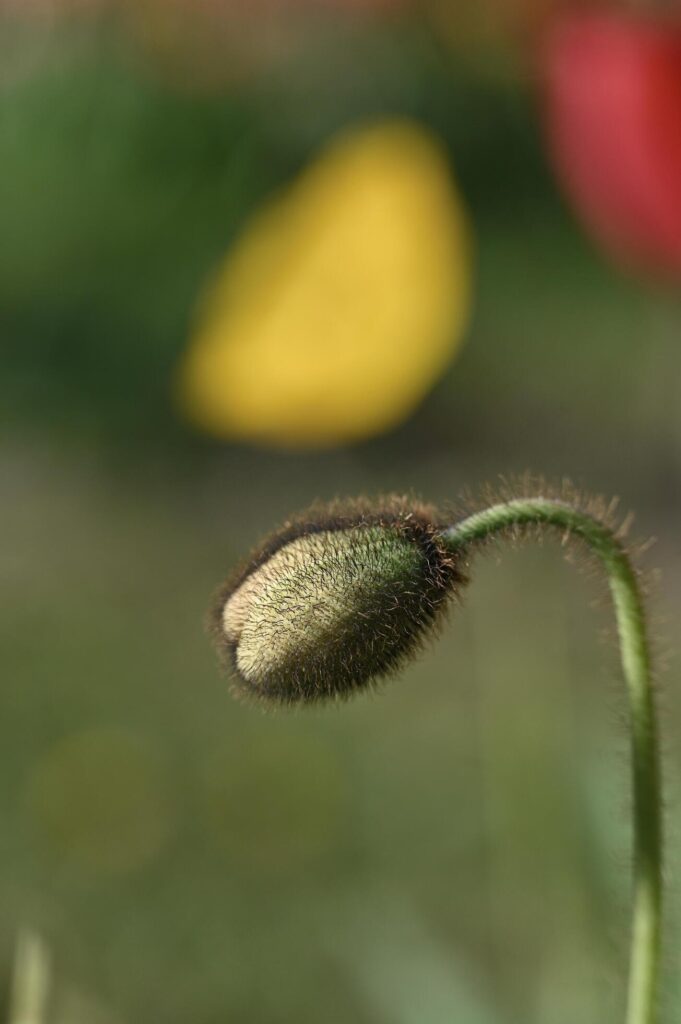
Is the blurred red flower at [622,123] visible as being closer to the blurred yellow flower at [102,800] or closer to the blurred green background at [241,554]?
the blurred green background at [241,554]

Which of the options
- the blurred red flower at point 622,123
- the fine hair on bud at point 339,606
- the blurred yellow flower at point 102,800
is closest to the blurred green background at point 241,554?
the blurred yellow flower at point 102,800

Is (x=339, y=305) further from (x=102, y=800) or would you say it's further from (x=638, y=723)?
(x=638, y=723)

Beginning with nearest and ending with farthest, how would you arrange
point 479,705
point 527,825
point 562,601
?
Answer: point 527,825 → point 479,705 → point 562,601

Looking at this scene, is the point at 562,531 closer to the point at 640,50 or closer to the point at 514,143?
the point at 640,50

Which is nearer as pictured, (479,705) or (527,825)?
(527,825)

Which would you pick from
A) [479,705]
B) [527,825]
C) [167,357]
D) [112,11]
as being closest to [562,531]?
[527,825]

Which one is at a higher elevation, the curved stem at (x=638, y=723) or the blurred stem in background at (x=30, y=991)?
the curved stem at (x=638, y=723)

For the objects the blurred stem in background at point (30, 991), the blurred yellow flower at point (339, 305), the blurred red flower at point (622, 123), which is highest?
the blurred red flower at point (622, 123)

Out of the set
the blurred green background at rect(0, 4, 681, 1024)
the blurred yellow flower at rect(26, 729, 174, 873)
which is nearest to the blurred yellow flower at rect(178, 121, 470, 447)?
the blurred green background at rect(0, 4, 681, 1024)
